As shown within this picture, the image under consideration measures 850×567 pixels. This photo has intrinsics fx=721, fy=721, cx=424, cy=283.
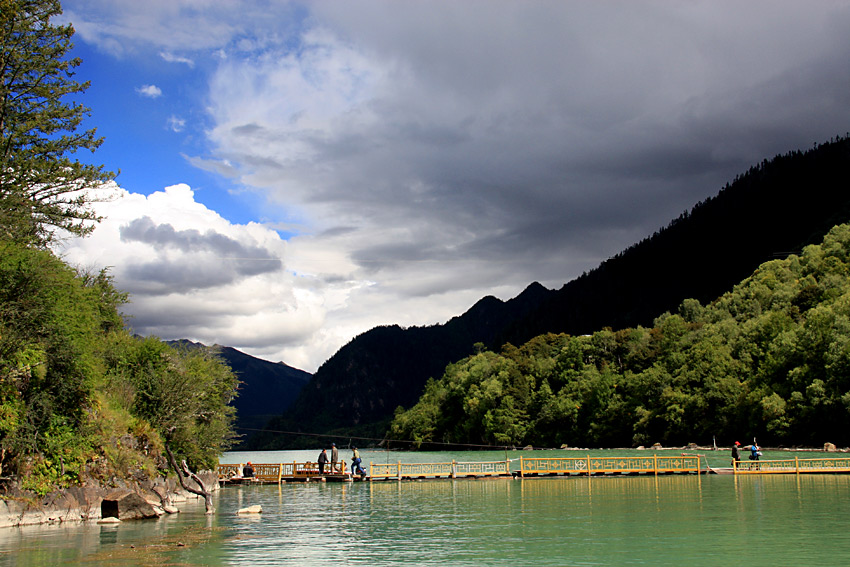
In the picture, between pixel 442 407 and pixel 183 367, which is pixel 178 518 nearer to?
pixel 183 367

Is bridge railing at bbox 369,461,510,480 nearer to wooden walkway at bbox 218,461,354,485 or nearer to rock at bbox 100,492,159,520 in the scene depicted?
wooden walkway at bbox 218,461,354,485

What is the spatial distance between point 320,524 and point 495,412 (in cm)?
12507

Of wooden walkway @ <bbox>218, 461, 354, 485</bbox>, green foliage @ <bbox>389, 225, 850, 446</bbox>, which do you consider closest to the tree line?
wooden walkway @ <bbox>218, 461, 354, 485</bbox>

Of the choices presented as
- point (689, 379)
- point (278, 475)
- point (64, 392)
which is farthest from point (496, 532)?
point (689, 379)

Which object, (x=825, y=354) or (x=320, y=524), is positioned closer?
(x=320, y=524)

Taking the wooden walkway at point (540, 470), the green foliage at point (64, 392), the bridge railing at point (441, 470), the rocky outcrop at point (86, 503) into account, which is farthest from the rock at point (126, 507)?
the wooden walkway at point (540, 470)

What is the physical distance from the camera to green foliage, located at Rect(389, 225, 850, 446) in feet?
316

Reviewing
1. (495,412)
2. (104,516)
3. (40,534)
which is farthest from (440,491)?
(495,412)

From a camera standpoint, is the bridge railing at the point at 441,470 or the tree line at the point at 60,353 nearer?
the tree line at the point at 60,353

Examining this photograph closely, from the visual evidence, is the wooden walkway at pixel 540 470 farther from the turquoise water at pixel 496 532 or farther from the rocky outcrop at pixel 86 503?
the rocky outcrop at pixel 86 503

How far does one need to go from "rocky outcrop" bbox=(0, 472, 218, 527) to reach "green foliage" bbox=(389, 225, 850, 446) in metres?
80.1

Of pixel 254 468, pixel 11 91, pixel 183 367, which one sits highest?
pixel 11 91

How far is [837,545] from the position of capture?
23328 mm

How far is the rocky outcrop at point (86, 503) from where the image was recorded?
31.4m
